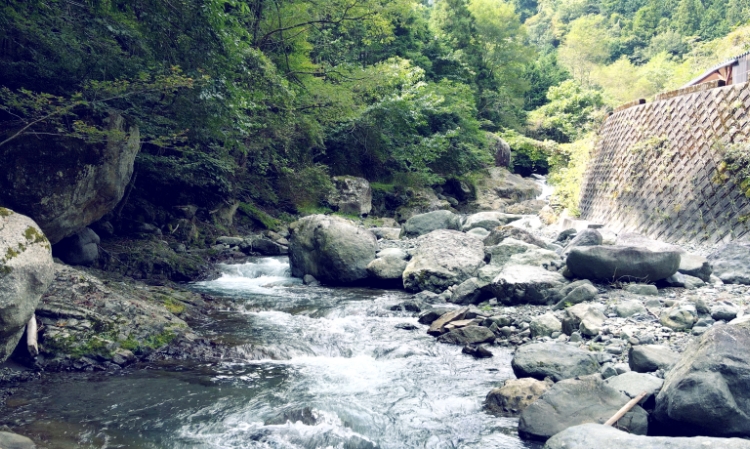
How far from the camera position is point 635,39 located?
57.2 meters

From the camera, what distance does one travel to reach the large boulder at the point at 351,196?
64.0ft

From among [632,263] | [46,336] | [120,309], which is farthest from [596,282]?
[46,336]

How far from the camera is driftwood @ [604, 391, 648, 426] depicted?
420cm

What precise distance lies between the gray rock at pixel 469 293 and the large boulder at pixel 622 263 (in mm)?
1438

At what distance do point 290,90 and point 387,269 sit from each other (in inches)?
170

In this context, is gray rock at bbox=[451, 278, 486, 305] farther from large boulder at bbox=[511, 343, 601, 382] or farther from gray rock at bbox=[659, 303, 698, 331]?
large boulder at bbox=[511, 343, 601, 382]

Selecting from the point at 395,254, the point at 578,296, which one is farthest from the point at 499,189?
the point at 578,296

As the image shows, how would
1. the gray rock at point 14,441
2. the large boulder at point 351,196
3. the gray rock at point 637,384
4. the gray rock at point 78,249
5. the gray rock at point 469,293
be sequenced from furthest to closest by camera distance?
the large boulder at point 351,196, the gray rock at point 78,249, the gray rock at point 469,293, the gray rock at point 637,384, the gray rock at point 14,441

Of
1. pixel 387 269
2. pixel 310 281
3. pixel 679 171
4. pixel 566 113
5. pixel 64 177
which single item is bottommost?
pixel 310 281

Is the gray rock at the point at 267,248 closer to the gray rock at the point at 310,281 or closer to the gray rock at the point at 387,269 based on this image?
the gray rock at the point at 310,281

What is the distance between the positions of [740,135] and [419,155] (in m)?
12.9

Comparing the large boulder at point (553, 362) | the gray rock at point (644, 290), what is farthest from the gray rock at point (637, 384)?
the gray rock at point (644, 290)

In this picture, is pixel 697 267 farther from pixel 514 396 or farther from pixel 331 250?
pixel 331 250

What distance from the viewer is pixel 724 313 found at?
20.9ft
